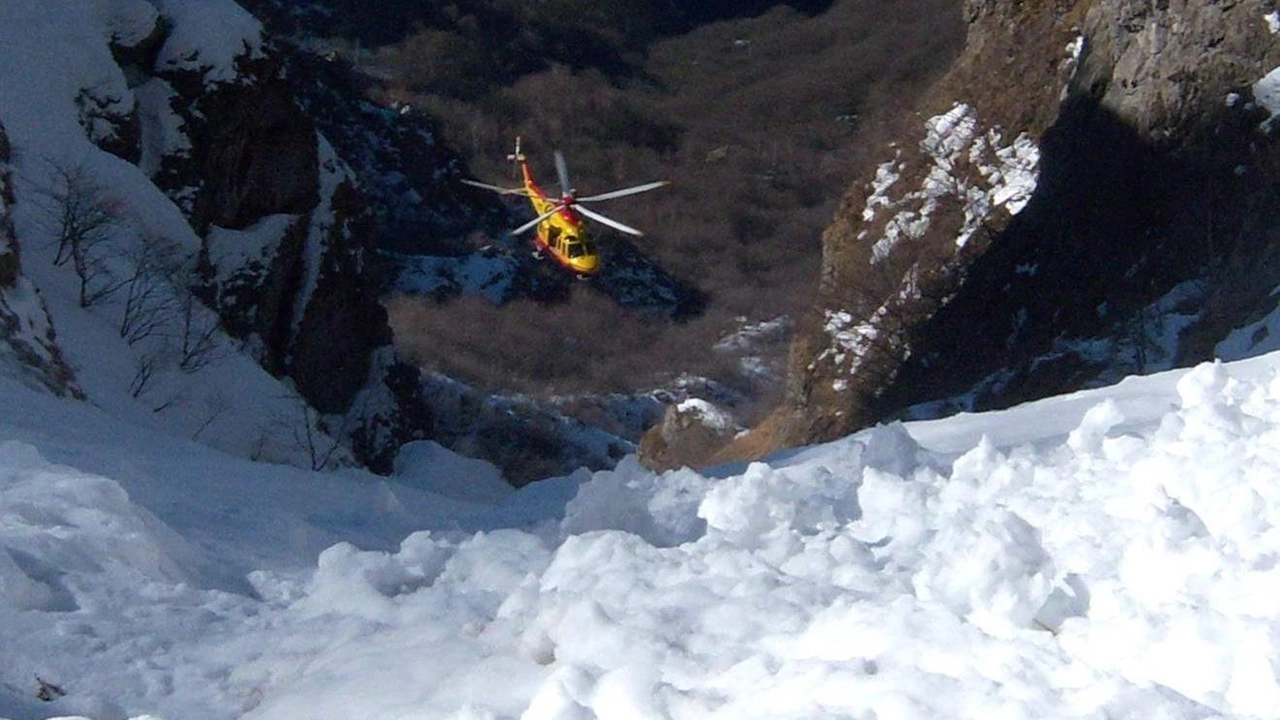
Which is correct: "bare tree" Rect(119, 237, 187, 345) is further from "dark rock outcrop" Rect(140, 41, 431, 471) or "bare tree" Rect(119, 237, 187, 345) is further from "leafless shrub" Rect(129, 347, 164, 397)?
"dark rock outcrop" Rect(140, 41, 431, 471)

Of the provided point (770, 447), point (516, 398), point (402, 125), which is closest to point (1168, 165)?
point (770, 447)

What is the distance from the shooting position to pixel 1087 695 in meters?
3.69

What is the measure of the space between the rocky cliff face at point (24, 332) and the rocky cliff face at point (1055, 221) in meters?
13.9

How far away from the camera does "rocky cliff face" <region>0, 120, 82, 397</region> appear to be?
14.0 m

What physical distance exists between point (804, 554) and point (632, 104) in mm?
98799

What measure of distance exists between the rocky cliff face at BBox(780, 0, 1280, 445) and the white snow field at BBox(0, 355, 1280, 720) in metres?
15.9

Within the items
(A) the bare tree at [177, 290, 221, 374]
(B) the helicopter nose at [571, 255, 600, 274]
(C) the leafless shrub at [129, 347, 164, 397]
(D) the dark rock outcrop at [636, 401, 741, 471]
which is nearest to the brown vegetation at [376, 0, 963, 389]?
(D) the dark rock outcrop at [636, 401, 741, 471]

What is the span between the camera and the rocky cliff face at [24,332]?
14.0m

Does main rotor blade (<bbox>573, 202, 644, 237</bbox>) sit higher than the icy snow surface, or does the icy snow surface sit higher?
the icy snow surface

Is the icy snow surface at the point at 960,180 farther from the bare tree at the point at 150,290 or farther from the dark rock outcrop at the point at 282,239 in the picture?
the bare tree at the point at 150,290

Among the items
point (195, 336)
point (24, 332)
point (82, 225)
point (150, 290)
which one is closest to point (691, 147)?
point (195, 336)

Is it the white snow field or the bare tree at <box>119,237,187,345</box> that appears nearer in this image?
the white snow field

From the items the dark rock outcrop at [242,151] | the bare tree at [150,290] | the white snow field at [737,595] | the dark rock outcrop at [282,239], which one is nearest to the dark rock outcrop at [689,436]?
the dark rock outcrop at [282,239]

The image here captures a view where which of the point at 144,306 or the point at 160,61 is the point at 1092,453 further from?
the point at 160,61
